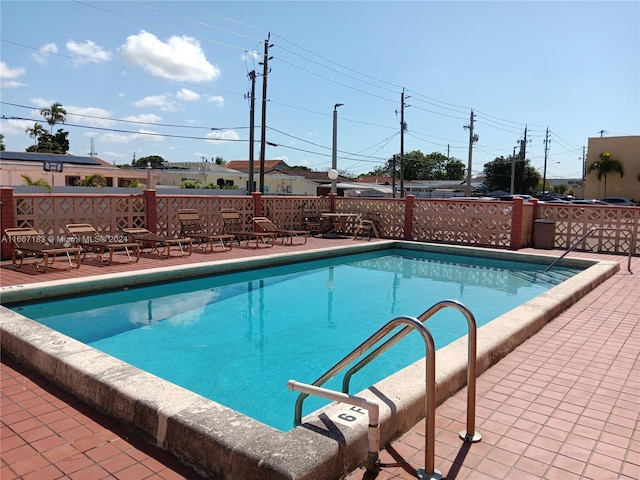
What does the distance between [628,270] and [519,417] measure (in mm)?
8386

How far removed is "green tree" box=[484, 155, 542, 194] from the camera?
5884 centimetres

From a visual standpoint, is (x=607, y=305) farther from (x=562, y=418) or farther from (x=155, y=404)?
(x=155, y=404)

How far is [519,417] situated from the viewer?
3365 mm

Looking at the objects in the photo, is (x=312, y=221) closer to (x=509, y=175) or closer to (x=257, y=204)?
(x=257, y=204)

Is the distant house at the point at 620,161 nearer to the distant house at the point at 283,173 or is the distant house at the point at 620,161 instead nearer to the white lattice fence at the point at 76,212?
the distant house at the point at 283,173

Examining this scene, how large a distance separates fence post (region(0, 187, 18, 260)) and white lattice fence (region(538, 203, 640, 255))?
A: 13246mm

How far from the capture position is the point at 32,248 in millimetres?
8734

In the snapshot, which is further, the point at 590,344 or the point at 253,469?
the point at 590,344

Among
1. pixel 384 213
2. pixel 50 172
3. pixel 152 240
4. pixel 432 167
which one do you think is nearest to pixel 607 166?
pixel 384 213

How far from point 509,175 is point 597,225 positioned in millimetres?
51651

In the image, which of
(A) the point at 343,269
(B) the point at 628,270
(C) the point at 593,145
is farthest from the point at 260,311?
(C) the point at 593,145

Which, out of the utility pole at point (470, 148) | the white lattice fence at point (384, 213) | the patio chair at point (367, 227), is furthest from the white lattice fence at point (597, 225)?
the utility pole at point (470, 148)

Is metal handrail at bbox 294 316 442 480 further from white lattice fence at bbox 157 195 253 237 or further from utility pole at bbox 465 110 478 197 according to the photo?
utility pole at bbox 465 110 478 197

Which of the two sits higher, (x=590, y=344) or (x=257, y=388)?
(x=590, y=344)
